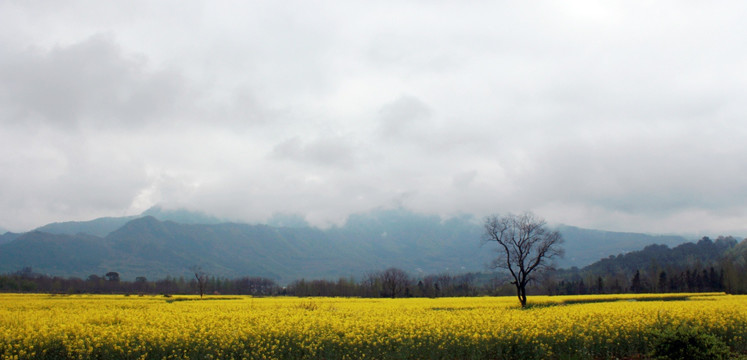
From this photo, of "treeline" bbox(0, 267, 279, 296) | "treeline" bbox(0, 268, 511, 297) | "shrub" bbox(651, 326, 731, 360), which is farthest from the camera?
"treeline" bbox(0, 267, 279, 296)

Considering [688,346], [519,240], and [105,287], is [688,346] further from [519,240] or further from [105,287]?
[105,287]

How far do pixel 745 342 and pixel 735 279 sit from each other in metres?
96.8

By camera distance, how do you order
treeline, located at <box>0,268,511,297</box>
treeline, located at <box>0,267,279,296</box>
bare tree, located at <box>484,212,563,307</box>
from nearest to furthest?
bare tree, located at <box>484,212,563,307</box> → treeline, located at <box>0,268,511,297</box> → treeline, located at <box>0,267,279,296</box>

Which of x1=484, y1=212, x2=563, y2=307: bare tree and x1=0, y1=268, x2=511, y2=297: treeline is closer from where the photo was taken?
x1=484, y1=212, x2=563, y2=307: bare tree

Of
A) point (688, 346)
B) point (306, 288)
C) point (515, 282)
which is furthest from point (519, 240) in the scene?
point (306, 288)

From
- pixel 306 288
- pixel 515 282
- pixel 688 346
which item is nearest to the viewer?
pixel 688 346

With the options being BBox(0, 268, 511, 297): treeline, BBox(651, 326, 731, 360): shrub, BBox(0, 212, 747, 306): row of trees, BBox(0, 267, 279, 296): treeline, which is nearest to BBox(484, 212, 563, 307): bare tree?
BBox(0, 212, 747, 306): row of trees

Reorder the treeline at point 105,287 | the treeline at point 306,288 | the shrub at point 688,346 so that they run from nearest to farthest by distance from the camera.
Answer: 1. the shrub at point 688,346
2. the treeline at point 306,288
3. the treeline at point 105,287

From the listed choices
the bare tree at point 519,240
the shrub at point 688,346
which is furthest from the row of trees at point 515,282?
the shrub at point 688,346

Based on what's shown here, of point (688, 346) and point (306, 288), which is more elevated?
point (688, 346)

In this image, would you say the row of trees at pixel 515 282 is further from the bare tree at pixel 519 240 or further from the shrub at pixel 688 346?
the shrub at pixel 688 346

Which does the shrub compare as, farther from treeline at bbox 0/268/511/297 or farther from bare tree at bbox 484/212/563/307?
treeline at bbox 0/268/511/297

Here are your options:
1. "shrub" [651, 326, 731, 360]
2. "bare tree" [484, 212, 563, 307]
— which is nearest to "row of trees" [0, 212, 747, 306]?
"bare tree" [484, 212, 563, 307]

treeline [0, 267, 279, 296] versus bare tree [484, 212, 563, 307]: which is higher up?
bare tree [484, 212, 563, 307]
